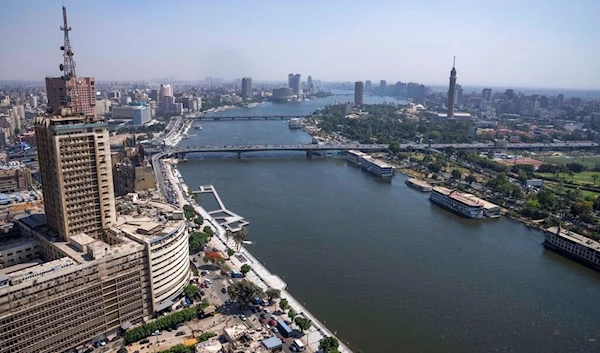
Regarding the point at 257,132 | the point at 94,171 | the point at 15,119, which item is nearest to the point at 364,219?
the point at 94,171

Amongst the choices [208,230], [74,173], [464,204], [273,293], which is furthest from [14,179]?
[464,204]

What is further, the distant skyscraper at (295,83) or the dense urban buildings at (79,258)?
the distant skyscraper at (295,83)

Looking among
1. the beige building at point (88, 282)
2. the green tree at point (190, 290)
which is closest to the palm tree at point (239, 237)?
the beige building at point (88, 282)

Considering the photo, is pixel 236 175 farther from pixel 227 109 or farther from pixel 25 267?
pixel 227 109

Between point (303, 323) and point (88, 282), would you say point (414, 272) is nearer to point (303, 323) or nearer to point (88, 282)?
point (303, 323)

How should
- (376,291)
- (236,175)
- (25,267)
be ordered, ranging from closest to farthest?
(25,267) < (376,291) < (236,175)

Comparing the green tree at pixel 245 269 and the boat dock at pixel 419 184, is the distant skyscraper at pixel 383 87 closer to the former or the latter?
the boat dock at pixel 419 184
